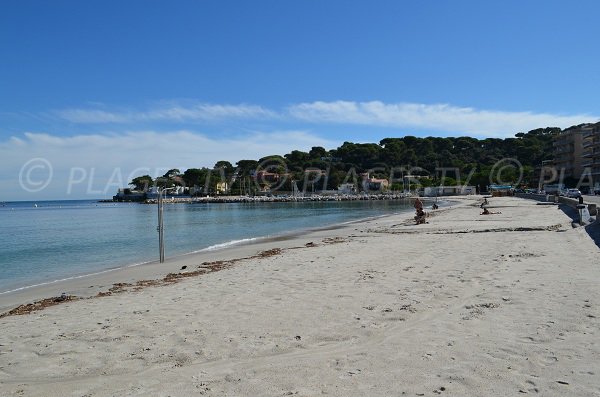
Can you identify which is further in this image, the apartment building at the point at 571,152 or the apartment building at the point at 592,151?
→ the apartment building at the point at 571,152

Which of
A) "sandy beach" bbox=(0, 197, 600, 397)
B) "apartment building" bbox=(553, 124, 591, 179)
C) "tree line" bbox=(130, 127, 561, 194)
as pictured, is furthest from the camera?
"tree line" bbox=(130, 127, 561, 194)

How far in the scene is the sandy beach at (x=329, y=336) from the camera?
4559 mm

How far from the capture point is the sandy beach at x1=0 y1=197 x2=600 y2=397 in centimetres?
456

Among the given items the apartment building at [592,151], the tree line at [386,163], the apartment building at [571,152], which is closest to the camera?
the apartment building at [592,151]

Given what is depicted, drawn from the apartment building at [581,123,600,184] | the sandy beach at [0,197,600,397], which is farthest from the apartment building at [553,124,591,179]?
the sandy beach at [0,197,600,397]

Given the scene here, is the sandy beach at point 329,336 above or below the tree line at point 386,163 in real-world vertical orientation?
below

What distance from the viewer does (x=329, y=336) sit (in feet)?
19.8

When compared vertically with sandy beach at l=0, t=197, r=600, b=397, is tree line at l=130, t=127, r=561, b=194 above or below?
above

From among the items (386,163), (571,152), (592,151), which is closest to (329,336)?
(592,151)

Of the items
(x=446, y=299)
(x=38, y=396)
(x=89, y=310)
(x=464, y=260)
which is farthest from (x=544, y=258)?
(x=38, y=396)

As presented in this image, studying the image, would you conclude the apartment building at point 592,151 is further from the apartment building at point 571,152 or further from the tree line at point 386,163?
the tree line at point 386,163

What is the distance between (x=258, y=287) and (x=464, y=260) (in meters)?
5.35

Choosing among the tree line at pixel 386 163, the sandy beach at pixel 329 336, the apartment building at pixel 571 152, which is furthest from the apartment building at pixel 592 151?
the sandy beach at pixel 329 336

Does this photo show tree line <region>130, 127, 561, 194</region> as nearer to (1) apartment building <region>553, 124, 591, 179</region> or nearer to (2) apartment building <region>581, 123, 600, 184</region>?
(1) apartment building <region>553, 124, 591, 179</region>
